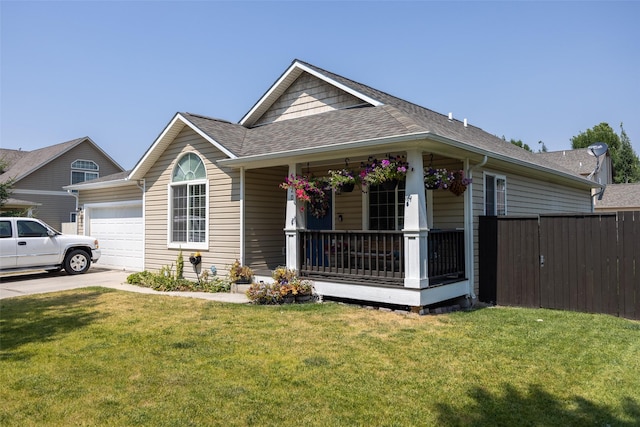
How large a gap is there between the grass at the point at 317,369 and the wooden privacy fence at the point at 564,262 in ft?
1.81

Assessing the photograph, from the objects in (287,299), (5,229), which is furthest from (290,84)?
(5,229)

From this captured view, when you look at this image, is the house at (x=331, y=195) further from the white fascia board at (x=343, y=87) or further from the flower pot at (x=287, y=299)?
the flower pot at (x=287, y=299)

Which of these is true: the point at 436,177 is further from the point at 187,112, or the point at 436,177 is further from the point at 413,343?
the point at 187,112

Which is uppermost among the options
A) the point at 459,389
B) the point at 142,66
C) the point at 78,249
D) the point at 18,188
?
the point at 142,66

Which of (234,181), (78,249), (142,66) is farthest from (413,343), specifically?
(78,249)

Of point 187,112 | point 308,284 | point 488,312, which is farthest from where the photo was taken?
point 187,112

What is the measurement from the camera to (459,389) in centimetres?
421

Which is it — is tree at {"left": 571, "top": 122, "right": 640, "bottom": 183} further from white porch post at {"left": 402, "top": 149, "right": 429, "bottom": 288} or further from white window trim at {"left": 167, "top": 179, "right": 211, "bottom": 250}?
white window trim at {"left": 167, "top": 179, "right": 211, "bottom": 250}

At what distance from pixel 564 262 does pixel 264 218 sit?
660 centimetres

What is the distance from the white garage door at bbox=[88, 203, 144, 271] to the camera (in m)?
14.1

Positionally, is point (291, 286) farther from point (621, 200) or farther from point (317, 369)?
point (621, 200)

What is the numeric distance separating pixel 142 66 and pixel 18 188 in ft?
65.8

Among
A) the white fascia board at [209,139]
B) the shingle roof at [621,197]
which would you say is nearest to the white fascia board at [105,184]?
the white fascia board at [209,139]

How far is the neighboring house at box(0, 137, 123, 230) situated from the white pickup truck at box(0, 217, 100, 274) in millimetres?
15696
